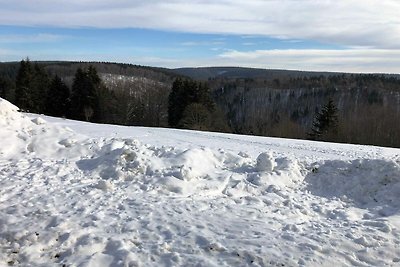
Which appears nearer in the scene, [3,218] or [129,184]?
[3,218]

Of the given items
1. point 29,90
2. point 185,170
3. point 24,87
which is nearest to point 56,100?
point 29,90

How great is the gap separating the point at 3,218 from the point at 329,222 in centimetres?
584

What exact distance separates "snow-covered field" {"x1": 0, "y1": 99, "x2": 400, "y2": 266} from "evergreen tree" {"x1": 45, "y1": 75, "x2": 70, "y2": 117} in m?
35.1

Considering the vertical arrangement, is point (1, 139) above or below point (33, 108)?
above

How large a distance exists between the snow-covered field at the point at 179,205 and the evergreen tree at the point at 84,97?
110ft

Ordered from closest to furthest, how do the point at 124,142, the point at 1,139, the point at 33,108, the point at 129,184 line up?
1. the point at 129,184
2. the point at 1,139
3. the point at 124,142
4. the point at 33,108

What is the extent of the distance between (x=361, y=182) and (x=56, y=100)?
41.5 meters

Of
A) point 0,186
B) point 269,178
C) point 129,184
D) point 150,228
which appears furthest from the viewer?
point 269,178

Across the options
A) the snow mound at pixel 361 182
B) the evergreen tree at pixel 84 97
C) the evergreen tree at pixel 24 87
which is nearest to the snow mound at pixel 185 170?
the snow mound at pixel 361 182

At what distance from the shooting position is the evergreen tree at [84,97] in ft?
152

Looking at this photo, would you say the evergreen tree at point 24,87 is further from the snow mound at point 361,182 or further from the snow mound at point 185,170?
the snow mound at point 361,182

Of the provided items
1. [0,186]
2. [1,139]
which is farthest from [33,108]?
[0,186]

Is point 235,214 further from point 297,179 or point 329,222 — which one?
point 297,179

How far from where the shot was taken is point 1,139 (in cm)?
1172
